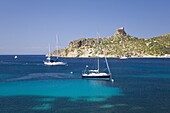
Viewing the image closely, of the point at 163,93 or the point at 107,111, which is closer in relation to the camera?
the point at 107,111

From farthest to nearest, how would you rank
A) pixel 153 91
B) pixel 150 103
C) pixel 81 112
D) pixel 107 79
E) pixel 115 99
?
pixel 107 79 → pixel 153 91 → pixel 115 99 → pixel 150 103 → pixel 81 112

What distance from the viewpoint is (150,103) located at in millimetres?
41438

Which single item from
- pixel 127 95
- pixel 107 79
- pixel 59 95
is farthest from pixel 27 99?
pixel 107 79

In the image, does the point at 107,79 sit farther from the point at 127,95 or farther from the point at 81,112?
the point at 81,112

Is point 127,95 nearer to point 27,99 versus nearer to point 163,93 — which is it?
point 163,93

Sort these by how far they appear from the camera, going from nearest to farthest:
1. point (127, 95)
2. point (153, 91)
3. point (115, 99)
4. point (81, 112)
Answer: point (81, 112) < point (115, 99) < point (127, 95) < point (153, 91)

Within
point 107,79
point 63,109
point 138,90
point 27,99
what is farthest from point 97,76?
point 63,109

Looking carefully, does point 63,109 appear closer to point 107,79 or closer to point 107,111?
point 107,111

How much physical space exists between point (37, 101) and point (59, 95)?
6689mm

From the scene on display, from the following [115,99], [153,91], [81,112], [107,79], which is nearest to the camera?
[81,112]

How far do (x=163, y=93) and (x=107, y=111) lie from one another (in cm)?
1828

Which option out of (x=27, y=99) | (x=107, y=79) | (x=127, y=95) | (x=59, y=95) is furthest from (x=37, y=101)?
(x=107, y=79)

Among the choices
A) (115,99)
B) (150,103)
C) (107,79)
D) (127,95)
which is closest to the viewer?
(150,103)

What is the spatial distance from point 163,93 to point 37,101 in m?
23.2
